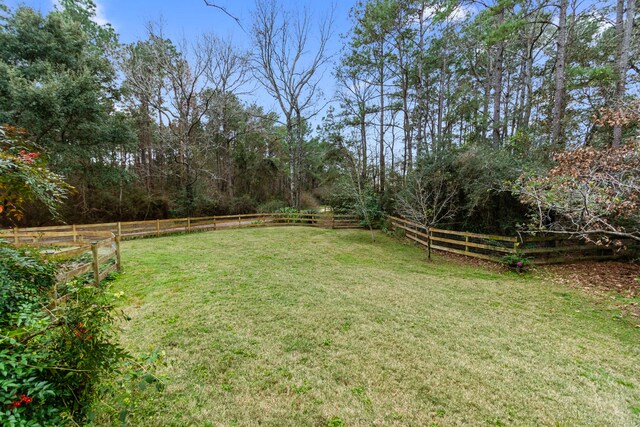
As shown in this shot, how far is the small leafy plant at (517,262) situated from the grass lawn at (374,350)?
1.54 feet

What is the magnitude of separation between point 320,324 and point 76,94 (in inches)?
568

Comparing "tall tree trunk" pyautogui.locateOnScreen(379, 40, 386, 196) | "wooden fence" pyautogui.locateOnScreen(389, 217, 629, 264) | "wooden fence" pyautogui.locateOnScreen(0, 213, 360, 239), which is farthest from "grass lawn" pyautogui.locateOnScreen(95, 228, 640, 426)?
"tall tree trunk" pyautogui.locateOnScreen(379, 40, 386, 196)

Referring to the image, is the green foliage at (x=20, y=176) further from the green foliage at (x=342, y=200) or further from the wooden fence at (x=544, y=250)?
the green foliage at (x=342, y=200)

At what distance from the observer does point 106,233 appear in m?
7.99

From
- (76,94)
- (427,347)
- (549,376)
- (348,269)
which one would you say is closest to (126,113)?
(76,94)

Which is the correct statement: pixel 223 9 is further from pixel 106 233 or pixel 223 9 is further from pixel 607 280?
pixel 607 280

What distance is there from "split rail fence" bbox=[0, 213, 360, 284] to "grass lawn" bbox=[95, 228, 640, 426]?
27.2 inches

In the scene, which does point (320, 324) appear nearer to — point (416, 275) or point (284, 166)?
point (416, 275)

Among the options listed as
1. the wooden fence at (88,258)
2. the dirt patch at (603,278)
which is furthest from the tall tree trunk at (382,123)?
the wooden fence at (88,258)

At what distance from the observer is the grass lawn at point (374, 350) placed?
2.13 m

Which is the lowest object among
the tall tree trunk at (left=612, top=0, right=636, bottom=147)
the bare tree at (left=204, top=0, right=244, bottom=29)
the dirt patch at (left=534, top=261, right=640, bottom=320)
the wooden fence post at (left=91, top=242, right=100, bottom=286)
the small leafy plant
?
the dirt patch at (left=534, top=261, right=640, bottom=320)

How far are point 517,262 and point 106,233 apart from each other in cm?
1239

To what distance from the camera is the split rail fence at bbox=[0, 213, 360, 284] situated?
4.48 m

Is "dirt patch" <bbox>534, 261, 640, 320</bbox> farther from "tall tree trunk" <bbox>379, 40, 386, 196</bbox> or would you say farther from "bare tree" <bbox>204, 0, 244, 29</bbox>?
"tall tree trunk" <bbox>379, 40, 386, 196</bbox>
